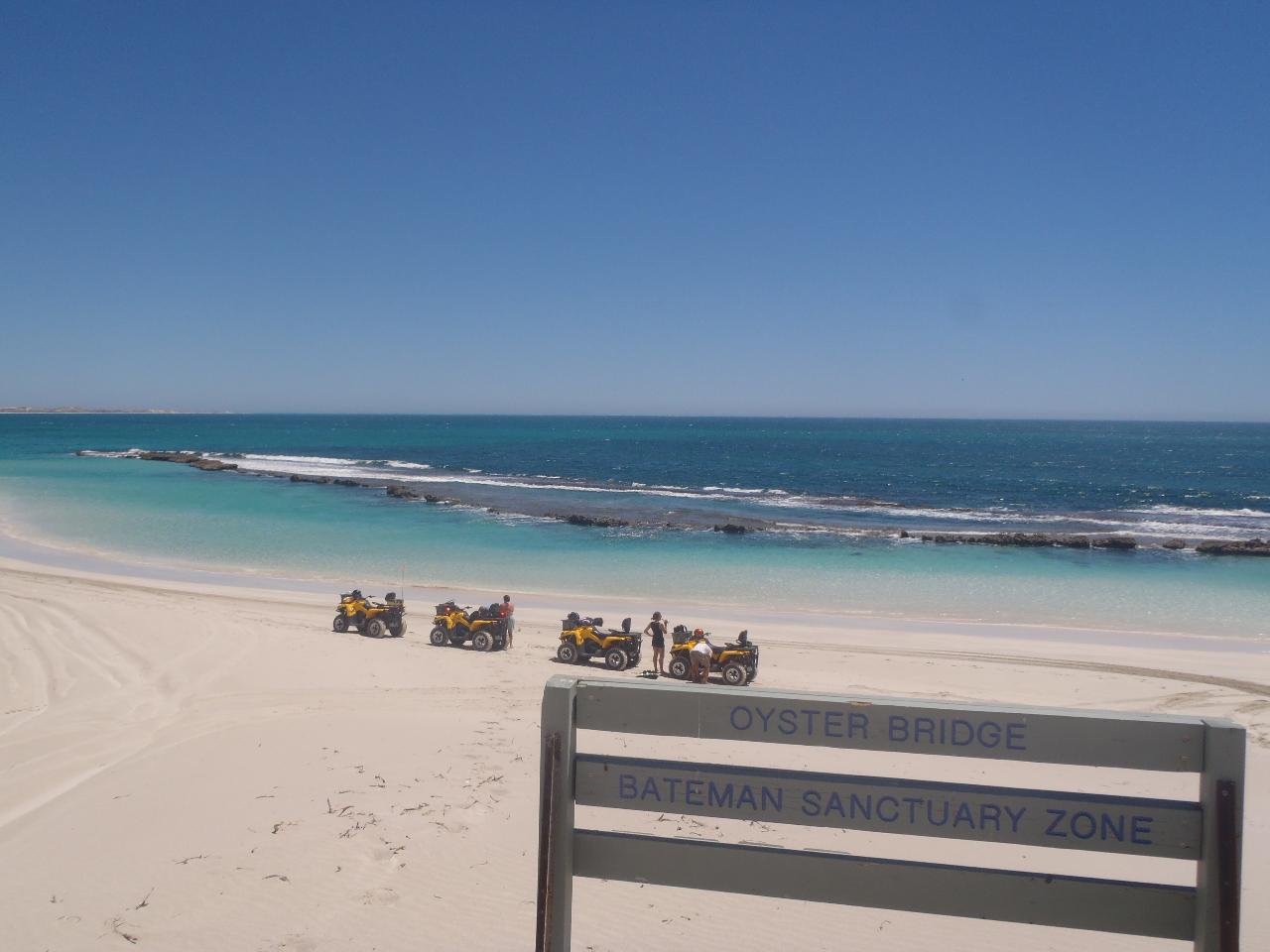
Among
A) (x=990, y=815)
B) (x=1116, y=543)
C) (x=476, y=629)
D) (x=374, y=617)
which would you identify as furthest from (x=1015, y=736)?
(x=1116, y=543)

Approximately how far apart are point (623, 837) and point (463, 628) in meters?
11.9

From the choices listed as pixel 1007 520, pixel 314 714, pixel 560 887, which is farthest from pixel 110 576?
pixel 1007 520

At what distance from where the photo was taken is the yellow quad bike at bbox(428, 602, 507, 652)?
46.6 feet

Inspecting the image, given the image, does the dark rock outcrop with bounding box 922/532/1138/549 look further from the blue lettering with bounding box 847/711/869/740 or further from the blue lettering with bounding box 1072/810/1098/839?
the blue lettering with bounding box 847/711/869/740

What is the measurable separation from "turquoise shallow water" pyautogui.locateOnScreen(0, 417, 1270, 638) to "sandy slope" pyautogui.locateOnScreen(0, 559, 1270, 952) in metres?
7.27

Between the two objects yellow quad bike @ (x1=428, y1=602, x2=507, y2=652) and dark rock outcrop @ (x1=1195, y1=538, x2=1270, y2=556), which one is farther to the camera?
dark rock outcrop @ (x1=1195, y1=538, x2=1270, y2=556)

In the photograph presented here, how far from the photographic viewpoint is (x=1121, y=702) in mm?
11938

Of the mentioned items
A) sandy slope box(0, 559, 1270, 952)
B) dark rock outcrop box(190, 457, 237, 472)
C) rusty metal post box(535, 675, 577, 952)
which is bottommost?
sandy slope box(0, 559, 1270, 952)

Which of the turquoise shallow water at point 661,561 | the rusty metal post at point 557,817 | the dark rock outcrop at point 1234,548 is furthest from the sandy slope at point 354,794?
the dark rock outcrop at point 1234,548

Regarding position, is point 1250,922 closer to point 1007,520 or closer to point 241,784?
point 241,784

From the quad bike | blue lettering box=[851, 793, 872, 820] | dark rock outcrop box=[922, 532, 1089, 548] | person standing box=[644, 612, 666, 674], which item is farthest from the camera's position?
dark rock outcrop box=[922, 532, 1089, 548]

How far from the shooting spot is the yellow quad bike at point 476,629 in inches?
559

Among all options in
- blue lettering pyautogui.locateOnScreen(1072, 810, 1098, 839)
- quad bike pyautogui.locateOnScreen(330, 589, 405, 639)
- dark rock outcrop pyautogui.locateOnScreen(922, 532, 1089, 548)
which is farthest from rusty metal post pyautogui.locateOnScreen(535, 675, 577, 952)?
dark rock outcrop pyautogui.locateOnScreen(922, 532, 1089, 548)

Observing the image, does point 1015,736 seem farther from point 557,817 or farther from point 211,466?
point 211,466
